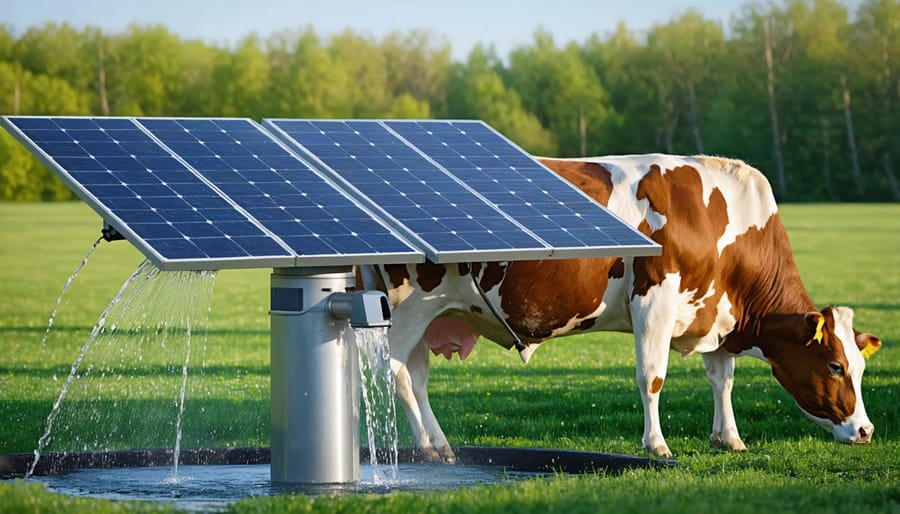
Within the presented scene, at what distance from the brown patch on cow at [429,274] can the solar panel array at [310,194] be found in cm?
84

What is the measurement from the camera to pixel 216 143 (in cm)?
1075

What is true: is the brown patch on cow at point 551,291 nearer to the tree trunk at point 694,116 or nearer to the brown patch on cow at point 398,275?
the brown patch on cow at point 398,275

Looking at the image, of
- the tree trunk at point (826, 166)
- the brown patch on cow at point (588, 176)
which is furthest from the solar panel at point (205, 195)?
the tree trunk at point (826, 166)

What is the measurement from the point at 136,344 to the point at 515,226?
14.3 m

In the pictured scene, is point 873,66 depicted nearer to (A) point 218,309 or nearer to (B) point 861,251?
(B) point 861,251

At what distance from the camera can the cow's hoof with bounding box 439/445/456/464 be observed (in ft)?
39.5

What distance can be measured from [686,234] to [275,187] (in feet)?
12.4

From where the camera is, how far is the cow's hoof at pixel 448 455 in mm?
12031

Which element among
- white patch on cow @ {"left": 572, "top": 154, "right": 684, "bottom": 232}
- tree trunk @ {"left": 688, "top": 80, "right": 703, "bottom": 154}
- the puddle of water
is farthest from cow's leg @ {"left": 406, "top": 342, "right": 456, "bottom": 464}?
tree trunk @ {"left": 688, "top": 80, "right": 703, "bottom": 154}

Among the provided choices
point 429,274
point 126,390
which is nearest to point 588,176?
point 429,274

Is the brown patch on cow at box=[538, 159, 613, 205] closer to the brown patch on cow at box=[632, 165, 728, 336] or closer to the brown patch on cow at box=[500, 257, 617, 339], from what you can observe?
the brown patch on cow at box=[632, 165, 728, 336]

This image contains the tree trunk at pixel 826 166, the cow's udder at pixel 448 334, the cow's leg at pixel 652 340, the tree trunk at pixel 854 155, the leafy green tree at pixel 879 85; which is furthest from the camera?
the leafy green tree at pixel 879 85

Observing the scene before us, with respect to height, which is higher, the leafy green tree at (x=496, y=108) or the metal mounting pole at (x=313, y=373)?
the leafy green tree at (x=496, y=108)

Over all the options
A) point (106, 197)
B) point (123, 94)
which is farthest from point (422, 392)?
point (123, 94)
